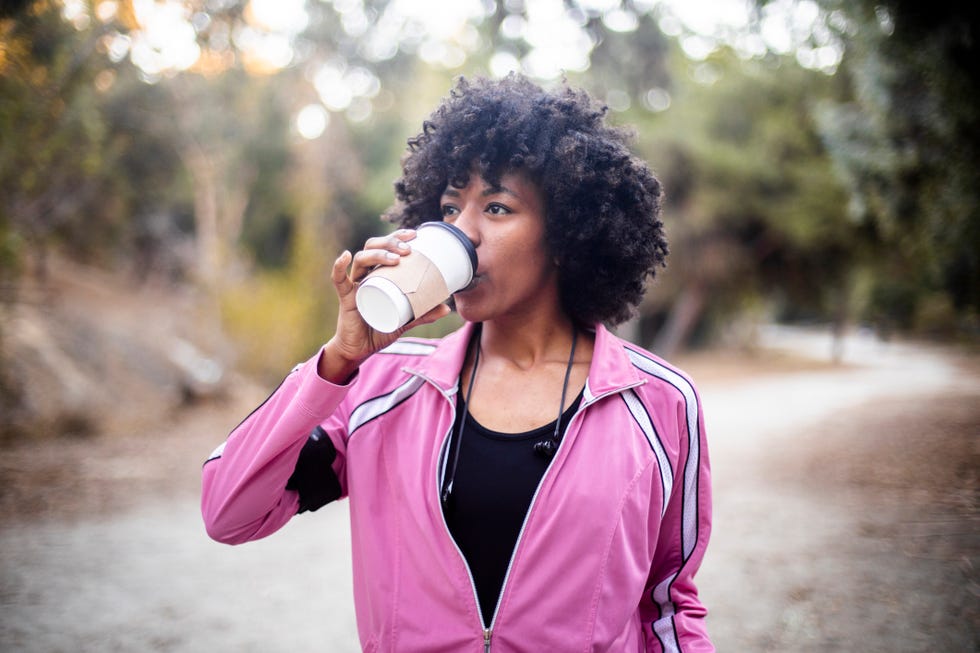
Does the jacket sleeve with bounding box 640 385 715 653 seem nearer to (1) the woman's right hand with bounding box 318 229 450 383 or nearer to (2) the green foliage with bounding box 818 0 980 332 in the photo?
(1) the woman's right hand with bounding box 318 229 450 383

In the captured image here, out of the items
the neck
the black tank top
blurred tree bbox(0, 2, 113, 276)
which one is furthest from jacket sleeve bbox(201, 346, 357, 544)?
blurred tree bbox(0, 2, 113, 276)

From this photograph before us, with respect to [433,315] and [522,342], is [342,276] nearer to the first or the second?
[433,315]

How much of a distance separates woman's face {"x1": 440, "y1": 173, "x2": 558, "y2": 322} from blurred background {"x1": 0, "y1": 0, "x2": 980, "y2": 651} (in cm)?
56

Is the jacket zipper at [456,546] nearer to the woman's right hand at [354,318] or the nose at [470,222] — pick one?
the woman's right hand at [354,318]

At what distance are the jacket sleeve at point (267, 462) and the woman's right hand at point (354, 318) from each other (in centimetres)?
4

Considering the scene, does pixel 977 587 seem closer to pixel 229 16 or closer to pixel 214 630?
pixel 214 630

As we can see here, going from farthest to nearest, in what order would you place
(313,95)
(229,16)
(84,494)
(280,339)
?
(313,95) < (280,339) < (229,16) < (84,494)

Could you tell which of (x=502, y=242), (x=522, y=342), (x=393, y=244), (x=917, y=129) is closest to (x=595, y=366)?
(x=522, y=342)

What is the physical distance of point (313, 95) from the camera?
60.3 ft

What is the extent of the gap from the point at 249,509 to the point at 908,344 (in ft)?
81.8

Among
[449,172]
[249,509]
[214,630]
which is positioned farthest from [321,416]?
[214,630]

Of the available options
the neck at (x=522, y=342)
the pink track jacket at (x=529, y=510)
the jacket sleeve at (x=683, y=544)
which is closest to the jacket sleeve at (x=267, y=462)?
the pink track jacket at (x=529, y=510)

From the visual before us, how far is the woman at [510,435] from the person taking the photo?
4.93 ft

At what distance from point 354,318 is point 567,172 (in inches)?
31.3
